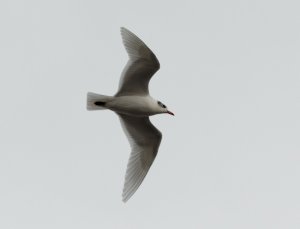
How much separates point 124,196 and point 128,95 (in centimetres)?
231

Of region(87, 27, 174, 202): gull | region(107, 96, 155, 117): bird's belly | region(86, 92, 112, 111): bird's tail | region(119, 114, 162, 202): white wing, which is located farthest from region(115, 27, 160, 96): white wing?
region(119, 114, 162, 202): white wing

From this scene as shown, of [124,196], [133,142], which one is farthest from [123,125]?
[124,196]

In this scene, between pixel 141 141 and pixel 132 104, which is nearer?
pixel 132 104

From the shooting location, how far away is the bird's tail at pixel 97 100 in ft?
73.6

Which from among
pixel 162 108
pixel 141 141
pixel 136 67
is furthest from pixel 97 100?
pixel 141 141

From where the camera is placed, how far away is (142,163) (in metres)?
23.4

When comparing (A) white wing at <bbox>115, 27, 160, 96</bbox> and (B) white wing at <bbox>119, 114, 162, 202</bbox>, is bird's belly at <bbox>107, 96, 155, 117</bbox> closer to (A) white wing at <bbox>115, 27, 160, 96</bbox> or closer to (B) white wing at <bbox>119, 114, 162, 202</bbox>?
(A) white wing at <bbox>115, 27, 160, 96</bbox>

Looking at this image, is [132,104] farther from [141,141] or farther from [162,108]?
[141,141]

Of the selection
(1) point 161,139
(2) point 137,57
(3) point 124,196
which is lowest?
(3) point 124,196

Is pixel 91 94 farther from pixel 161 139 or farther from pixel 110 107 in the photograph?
pixel 161 139

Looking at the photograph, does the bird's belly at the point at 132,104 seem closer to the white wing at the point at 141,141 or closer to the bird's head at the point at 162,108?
the bird's head at the point at 162,108

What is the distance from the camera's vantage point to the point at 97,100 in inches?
884

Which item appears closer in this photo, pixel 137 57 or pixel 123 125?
pixel 137 57

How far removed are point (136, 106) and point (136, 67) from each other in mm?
918
